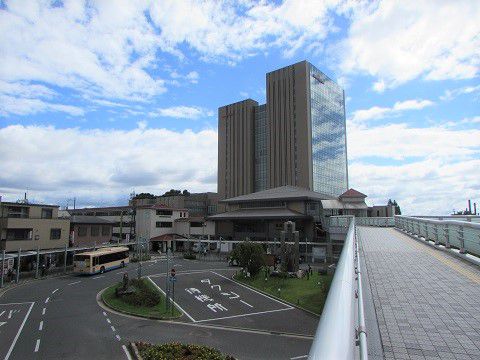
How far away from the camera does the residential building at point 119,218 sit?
71.6 m

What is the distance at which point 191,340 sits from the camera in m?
19.4

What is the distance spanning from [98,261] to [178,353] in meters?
27.8

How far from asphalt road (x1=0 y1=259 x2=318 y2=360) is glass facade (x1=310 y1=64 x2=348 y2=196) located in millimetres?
69826

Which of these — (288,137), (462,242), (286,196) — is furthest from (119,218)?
(462,242)

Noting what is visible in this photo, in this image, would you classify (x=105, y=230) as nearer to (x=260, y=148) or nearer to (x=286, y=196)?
(x=286, y=196)

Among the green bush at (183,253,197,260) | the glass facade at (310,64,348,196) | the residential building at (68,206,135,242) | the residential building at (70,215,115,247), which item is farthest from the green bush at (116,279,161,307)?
the glass facade at (310,64,348,196)

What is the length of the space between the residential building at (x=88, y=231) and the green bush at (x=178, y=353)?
1414 inches

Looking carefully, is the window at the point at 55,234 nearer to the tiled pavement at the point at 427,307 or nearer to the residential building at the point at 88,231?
the residential building at the point at 88,231

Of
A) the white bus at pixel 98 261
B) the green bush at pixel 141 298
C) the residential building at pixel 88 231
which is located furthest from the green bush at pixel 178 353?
the residential building at pixel 88 231

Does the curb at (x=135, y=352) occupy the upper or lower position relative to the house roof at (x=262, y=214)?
lower

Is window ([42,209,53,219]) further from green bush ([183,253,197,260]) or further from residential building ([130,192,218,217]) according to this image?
residential building ([130,192,218,217])

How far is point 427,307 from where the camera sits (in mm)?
6082

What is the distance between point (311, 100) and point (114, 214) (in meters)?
60.1

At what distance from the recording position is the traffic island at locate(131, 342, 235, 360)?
15.8 m
